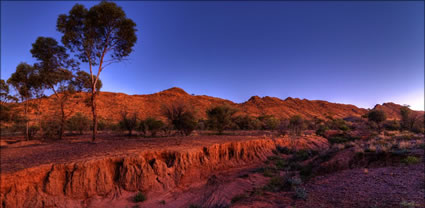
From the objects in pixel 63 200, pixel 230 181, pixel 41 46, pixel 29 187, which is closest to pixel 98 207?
pixel 63 200

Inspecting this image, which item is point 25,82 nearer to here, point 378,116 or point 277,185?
point 277,185

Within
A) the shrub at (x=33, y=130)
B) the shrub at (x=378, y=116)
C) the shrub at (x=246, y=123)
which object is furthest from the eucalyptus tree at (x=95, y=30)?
the shrub at (x=378, y=116)

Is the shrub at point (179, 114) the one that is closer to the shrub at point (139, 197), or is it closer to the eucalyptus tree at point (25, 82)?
the shrub at point (139, 197)

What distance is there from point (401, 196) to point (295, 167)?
265 inches

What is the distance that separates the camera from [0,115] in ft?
58.3

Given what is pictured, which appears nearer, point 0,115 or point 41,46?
point 41,46

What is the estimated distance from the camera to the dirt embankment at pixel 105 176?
5.85 metres

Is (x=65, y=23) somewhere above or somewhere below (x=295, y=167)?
above

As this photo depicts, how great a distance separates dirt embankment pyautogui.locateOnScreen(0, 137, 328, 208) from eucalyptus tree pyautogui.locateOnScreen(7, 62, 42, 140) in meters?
14.6

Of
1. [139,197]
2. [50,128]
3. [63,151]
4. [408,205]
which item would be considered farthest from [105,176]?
[50,128]

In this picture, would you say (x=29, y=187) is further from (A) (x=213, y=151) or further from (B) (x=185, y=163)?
(A) (x=213, y=151)

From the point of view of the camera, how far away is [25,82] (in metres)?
17.0

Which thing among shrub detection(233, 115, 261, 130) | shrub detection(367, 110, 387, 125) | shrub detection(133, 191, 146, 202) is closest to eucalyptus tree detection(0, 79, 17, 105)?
shrub detection(133, 191, 146, 202)

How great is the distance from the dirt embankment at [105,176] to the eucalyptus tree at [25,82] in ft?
47.8
